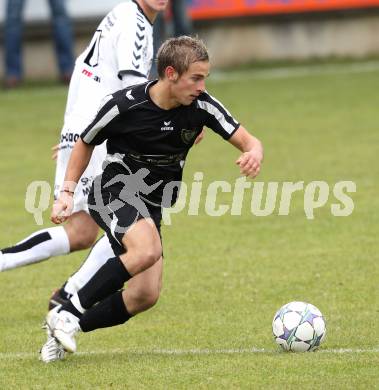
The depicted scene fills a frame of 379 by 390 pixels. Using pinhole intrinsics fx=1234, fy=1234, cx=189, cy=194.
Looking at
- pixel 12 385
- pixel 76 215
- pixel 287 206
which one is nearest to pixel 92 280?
pixel 12 385

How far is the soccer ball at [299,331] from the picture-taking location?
6449 millimetres

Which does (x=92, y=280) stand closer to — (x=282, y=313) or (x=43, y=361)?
(x=43, y=361)

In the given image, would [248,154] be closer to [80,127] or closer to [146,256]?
[146,256]

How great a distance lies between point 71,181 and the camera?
6.51m

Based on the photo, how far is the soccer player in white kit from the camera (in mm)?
7684

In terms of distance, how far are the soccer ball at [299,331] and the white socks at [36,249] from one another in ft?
5.84

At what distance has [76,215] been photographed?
7.90 metres

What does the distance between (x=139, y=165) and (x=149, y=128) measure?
22 centimetres

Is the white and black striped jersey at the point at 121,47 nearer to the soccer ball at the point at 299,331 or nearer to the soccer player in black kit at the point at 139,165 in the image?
the soccer player in black kit at the point at 139,165

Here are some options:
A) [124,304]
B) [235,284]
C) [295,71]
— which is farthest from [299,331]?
[295,71]

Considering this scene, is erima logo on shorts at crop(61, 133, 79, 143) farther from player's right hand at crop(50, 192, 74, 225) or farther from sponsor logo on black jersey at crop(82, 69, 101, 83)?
player's right hand at crop(50, 192, 74, 225)

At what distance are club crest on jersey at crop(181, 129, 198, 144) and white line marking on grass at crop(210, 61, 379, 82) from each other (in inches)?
516

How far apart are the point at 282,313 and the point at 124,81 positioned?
6.47 ft

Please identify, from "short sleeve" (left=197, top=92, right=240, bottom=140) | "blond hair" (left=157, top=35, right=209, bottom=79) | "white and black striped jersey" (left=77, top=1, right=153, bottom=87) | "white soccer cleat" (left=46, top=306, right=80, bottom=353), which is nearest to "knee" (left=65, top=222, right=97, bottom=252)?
"white and black striped jersey" (left=77, top=1, right=153, bottom=87)
